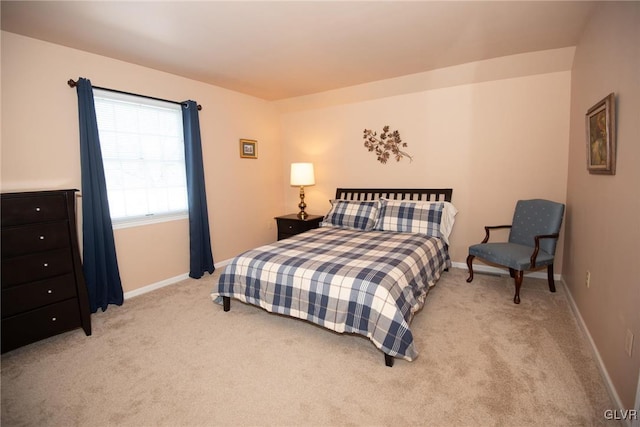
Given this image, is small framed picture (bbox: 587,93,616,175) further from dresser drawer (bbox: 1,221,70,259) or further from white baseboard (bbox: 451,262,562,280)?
dresser drawer (bbox: 1,221,70,259)

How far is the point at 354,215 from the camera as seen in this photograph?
3898mm

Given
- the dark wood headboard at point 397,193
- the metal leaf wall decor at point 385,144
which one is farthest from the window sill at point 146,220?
the metal leaf wall decor at point 385,144

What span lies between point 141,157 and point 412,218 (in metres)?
3.11

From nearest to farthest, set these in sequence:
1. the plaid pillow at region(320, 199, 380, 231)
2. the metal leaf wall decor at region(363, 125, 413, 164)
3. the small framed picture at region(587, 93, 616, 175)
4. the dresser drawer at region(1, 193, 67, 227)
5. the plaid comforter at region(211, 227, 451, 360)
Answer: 1. the small framed picture at region(587, 93, 616, 175)
2. the plaid comforter at region(211, 227, 451, 360)
3. the dresser drawer at region(1, 193, 67, 227)
4. the plaid pillow at region(320, 199, 380, 231)
5. the metal leaf wall decor at region(363, 125, 413, 164)

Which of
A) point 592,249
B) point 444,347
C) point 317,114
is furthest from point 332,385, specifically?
point 317,114

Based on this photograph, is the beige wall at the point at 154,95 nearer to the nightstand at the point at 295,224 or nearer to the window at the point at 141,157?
the window at the point at 141,157

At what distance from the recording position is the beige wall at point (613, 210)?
5.11 ft

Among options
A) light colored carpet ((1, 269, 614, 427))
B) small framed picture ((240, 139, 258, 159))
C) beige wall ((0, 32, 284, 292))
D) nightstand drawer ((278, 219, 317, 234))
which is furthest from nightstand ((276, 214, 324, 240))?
light colored carpet ((1, 269, 614, 427))

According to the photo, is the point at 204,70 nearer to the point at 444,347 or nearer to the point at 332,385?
the point at 332,385

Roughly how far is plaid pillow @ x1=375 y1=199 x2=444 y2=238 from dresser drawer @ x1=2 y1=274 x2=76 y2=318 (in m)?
3.04

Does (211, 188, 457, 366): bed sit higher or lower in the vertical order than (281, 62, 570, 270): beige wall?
lower

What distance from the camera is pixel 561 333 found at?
2375mm

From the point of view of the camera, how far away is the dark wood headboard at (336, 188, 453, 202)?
392 centimetres

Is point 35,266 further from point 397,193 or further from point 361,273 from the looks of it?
→ point 397,193
